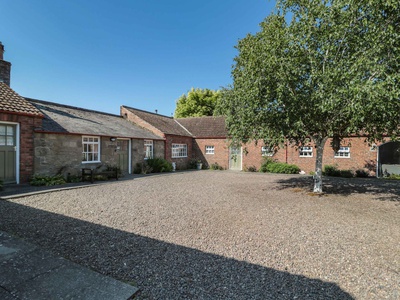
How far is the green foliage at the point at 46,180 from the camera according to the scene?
36.0ft

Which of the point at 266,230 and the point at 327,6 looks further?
the point at 327,6

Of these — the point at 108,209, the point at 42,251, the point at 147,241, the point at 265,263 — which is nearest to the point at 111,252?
the point at 147,241

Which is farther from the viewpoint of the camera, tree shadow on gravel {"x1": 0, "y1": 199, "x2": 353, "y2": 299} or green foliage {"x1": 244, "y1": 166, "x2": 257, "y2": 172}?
green foliage {"x1": 244, "y1": 166, "x2": 257, "y2": 172}

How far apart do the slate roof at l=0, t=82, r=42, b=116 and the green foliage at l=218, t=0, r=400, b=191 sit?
9.90 metres

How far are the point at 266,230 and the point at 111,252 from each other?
3486 millimetres

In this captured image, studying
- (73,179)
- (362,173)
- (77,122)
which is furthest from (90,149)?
(362,173)

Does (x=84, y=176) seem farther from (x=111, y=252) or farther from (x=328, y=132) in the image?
(x=328, y=132)

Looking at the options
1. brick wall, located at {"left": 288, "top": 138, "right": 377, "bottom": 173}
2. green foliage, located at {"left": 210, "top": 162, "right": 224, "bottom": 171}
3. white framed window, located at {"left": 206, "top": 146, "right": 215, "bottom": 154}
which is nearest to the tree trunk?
brick wall, located at {"left": 288, "top": 138, "right": 377, "bottom": 173}

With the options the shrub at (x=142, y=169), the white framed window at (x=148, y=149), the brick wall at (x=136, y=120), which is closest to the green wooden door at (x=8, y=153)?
the shrub at (x=142, y=169)

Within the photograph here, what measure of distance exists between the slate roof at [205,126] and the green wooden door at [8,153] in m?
16.3

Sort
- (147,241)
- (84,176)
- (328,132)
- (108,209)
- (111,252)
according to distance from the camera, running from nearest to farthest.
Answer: (111,252) → (147,241) → (108,209) → (328,132) → (84,176)

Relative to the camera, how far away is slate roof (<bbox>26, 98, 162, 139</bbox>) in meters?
13.1

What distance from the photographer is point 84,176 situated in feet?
43.0

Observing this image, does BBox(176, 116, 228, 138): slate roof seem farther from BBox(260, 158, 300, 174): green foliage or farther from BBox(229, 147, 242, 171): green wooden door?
BBox(260, 158, 300, 174): green foliage
